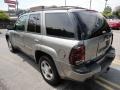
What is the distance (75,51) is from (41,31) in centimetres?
135

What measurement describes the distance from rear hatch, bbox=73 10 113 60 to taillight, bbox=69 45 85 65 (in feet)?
0.37

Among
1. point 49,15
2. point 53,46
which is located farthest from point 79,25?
point 49,15

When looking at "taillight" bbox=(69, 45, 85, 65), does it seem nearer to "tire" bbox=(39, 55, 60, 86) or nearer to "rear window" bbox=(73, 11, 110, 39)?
"rear window" bbox=(73, 11, 110, 39)

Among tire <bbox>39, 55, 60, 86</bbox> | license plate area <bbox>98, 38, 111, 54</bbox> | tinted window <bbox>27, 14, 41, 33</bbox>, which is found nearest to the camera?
license plate area <bbox>98, 38, 111, 54</bbox>

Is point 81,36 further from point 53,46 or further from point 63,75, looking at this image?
point 63,75

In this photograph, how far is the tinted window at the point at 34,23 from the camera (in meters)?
4.38

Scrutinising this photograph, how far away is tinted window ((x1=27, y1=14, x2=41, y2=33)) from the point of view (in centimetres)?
438

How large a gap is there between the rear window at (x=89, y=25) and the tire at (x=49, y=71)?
111 centimetres

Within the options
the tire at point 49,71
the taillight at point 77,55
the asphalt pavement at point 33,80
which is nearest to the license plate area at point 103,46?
the taillight at point 77,55

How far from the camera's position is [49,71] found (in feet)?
13.6

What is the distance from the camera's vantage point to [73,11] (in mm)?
3484

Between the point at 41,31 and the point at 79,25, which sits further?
the point at 41,31

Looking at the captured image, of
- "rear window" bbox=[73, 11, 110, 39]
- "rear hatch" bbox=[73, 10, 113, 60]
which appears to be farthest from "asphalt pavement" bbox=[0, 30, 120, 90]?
"rear window" bbox=[73, 11, 110, 39]

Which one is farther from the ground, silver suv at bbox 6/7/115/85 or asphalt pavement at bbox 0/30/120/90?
silver suv at bbox 6/7/115/85
